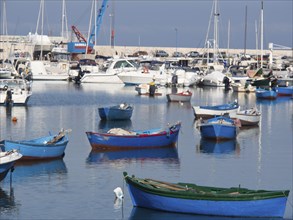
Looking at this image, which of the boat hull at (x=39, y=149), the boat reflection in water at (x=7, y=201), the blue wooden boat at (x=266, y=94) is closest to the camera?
the boat reflection in water at (x=7, y=201)

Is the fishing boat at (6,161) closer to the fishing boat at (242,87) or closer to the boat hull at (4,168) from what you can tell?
the boat hull at (4,168)

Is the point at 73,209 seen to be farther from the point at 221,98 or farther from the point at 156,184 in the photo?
the point at 221,98

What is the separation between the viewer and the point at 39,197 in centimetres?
2306

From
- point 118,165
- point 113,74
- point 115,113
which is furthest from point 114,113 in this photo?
point 113,74

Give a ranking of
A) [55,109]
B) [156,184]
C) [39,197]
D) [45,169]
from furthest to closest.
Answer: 1. [55,109]
2. [45,169]
3. [39,197]
4. [156,184]

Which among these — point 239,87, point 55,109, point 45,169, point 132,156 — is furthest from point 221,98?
point 45,169

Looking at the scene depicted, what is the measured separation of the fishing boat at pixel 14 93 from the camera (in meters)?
49.0

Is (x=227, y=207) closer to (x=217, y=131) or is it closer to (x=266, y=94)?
(x=217, y=131)

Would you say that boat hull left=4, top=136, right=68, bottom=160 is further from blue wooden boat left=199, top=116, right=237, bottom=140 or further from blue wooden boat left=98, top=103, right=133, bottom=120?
blue wooden boat left=98, top=103, right=133, bottom=120

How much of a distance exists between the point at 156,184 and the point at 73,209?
2681 mm

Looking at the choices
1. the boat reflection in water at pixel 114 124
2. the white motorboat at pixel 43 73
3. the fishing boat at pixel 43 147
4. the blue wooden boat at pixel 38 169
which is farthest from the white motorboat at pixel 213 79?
the blue wooden boat at pixel 38 169

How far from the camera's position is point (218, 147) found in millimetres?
34281

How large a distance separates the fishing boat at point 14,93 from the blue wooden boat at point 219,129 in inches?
667

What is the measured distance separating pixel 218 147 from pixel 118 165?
7.08 m
